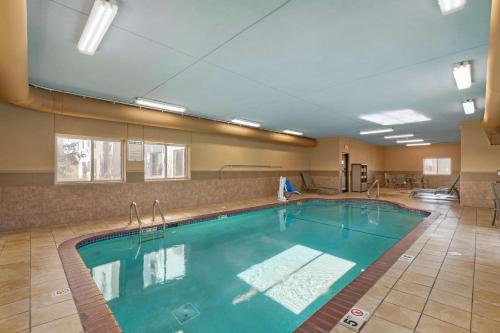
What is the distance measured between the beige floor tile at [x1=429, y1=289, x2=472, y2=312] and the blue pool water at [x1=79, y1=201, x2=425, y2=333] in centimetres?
102

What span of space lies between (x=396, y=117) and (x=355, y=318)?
6.66 metres

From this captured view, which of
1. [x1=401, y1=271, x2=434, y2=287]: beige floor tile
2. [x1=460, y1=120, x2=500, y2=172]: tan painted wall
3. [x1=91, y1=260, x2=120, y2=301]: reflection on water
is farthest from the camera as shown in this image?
[x1=460, y1=120, x2=500, y2=172]: tan painted wall

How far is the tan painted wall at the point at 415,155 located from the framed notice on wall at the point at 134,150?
1565cm

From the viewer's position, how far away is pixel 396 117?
6.88 meters

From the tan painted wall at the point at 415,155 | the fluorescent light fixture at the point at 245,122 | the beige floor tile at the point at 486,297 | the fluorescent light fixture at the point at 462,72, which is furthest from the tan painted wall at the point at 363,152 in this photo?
the beige floor tile at the point at 486,297

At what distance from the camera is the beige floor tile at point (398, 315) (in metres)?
1.84

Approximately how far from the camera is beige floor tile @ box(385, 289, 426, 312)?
2.07 m

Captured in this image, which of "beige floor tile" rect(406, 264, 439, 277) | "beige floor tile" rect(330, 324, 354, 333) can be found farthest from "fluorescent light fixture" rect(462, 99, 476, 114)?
"beige floor tile" rect(330, 324, 354, 333)

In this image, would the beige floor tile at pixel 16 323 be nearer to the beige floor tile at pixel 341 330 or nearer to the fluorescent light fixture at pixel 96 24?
the beige floor tile at pixel 341 330

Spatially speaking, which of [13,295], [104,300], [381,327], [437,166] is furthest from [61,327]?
[437,166]

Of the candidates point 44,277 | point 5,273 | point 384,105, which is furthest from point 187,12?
point 384,105

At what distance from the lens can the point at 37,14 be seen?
2.29m

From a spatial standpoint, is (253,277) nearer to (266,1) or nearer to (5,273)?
(5,273)

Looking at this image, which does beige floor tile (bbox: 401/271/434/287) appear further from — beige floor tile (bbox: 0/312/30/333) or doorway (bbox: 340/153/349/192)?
Result: doorway (bbox: 340/153/349/192)
